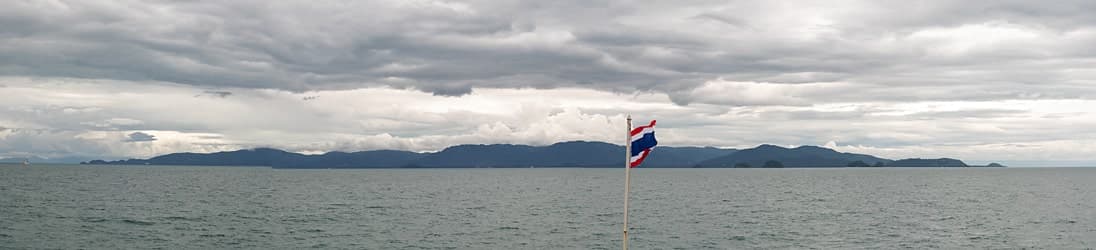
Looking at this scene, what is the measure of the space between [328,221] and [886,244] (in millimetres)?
53337

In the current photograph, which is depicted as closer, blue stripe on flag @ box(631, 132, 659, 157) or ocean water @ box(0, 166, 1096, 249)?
blue stripe on flag @ box(631, 132, 659, 157)

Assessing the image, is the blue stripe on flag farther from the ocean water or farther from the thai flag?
the ocean water

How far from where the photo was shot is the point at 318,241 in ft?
215

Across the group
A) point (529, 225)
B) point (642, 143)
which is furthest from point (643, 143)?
point (529, 225)

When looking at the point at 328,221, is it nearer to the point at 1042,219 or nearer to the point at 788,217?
the point at 788,217

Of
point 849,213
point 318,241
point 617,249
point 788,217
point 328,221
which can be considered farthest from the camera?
point 849,213

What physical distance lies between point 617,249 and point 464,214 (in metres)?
36.6

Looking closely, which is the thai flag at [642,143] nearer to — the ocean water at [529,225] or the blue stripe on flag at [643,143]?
the blue stripe on flag at [643,143]

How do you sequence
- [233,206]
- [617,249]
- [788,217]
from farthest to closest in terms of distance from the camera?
[233,206], [788,217], [617,249]

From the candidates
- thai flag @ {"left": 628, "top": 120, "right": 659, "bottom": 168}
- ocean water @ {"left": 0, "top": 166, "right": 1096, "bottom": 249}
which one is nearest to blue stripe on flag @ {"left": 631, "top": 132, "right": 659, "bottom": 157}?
thai flag @ {"left": 628, "top": 120, "right": 659, "bottom": 168}

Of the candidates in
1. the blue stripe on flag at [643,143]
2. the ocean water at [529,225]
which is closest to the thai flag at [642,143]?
the blue stripe on flag at [643,143]

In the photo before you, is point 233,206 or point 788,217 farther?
point 233,206

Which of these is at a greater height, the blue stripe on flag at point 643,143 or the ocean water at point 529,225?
the blue stripe on flag at point 643,143

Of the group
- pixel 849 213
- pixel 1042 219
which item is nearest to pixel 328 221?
pixel 849 213
